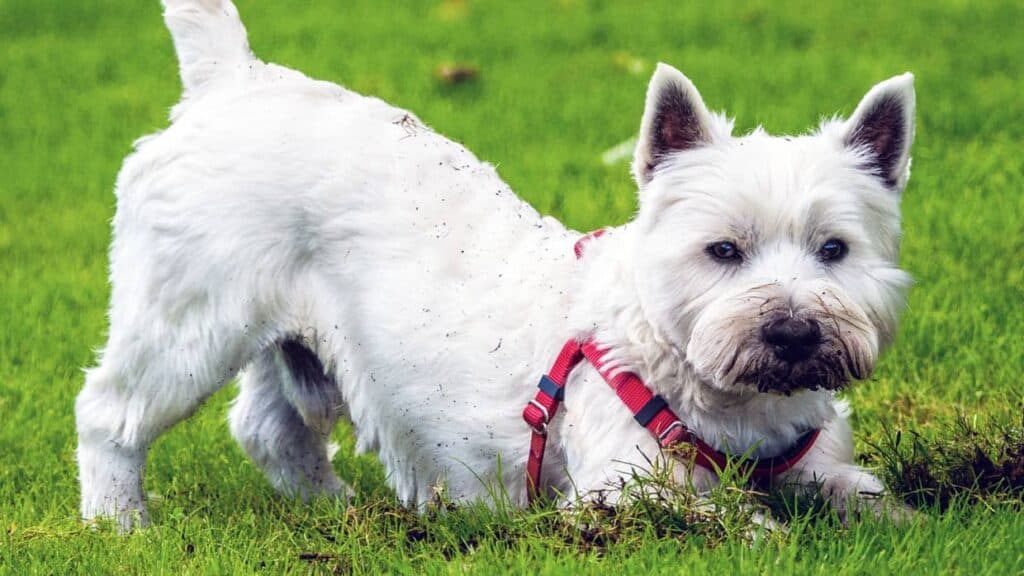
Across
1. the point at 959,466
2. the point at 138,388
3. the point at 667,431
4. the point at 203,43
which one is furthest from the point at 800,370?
the point at 203,43

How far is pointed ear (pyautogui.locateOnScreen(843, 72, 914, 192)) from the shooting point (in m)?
4.19

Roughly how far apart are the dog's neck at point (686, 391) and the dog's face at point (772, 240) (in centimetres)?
9

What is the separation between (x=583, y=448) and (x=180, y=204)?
61.9 inches

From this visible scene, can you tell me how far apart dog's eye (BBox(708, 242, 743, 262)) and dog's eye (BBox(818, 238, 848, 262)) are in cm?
21

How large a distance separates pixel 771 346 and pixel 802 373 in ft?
0.36

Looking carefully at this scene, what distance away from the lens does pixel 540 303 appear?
4551 millimetres

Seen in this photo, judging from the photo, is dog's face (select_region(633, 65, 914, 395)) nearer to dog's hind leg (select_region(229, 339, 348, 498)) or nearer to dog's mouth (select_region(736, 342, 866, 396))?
dog's mouth (select_region(736, 342, 866, 396))

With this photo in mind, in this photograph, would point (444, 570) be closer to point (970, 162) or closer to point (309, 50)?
point (970, 162)

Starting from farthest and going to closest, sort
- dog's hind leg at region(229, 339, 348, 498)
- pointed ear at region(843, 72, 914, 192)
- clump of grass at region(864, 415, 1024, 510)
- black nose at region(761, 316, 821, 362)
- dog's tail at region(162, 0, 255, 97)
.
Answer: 1. dog's hind leg at region(229, 339, 348, 498)
2. dog's tail at region(162, 0, 255, 97)
3. clump of grass at region(864, 415, 1024, 510)
4. pointed ear at region(843, 72, 914, 192)
5. black nose at region(761, 316, 821, 362)

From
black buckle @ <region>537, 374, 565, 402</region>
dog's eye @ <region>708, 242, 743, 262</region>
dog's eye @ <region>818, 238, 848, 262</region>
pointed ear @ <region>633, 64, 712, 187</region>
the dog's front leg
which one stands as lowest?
black buckle @ <region>537, 374, 565, 402</region>

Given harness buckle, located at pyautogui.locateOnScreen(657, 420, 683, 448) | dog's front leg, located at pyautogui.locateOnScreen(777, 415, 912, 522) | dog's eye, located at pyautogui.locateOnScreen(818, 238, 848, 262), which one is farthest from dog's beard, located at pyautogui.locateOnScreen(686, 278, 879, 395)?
dog's front leg, located at pyautogui.locateOnScreen(777, 415, 912, 522)

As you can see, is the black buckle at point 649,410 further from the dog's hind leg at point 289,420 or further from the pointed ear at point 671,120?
the dog's hind leg at point 289,420

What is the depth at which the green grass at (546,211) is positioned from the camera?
4.09 m

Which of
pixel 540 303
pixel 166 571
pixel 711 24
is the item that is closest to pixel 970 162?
pixel 711 24
